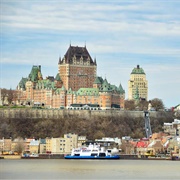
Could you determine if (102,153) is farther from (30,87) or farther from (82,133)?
(30,87)

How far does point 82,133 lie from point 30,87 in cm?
2059

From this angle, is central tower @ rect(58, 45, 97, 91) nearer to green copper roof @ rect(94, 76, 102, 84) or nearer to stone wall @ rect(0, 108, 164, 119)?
green copper roof @ rect(94, 76, 102, 84)

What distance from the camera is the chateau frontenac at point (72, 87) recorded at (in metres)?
154

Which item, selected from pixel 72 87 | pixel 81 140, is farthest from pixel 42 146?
pixel 72 87

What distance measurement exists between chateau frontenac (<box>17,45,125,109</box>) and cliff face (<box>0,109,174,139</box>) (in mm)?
4728

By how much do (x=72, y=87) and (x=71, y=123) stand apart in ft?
60.7

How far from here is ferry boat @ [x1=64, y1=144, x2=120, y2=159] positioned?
111 meters

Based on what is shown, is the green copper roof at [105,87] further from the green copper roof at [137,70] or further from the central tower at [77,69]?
the green copper roof at [137,70]

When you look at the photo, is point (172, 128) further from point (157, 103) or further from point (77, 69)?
point (157, 103)

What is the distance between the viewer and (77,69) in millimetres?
161250

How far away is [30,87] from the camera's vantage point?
6196 inches

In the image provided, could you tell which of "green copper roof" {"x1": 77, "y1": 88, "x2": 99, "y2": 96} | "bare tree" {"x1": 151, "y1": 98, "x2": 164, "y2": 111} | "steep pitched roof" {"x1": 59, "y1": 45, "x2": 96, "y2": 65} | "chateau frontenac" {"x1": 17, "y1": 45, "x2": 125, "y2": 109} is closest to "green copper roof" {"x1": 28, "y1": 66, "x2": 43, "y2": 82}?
"chateau frontenac" {"x1": 17, "y1": 45, "x2": 125, "y2": 109}

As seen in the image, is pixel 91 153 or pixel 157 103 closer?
pixel 91 153

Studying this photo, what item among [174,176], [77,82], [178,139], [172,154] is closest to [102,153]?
[172,154]
